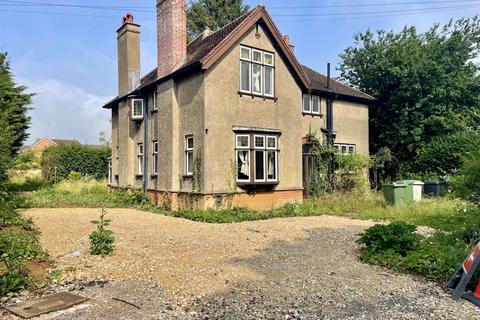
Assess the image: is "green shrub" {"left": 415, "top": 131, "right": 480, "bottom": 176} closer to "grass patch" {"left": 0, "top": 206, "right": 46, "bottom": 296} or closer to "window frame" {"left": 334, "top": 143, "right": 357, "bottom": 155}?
"window frame" {"left": 334, "top": 143, "right": 357, "bottom": 155}

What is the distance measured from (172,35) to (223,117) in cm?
461

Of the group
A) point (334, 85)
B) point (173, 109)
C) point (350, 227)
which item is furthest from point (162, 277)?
point (334, 85)

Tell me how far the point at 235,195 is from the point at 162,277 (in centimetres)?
889

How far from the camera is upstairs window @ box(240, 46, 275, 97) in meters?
16.0

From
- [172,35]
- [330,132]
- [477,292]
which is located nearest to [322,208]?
[330,132]

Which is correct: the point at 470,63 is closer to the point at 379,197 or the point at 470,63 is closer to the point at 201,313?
the point at 379,197

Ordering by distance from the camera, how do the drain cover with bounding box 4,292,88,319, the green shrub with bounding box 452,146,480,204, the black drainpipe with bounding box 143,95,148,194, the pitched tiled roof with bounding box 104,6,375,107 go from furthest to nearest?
1. the black drainpipe with bounding box 143,95,148,194
2. the pitched tiled roof with bounding box 104,6,375,107
3. the green shrub with bounding box 452,146,480,204
4. the drain cover with bounding box 4,292,88,319

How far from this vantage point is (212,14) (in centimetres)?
4122

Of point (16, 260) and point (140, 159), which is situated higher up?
point (140, 159)

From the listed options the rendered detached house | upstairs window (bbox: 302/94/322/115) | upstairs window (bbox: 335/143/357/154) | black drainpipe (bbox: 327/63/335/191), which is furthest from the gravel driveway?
upstairs window (bbox: 335/143/357/154)

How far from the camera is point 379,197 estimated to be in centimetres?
1836

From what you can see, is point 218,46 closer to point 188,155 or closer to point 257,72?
point 257,72

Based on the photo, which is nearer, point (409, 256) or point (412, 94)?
point (409, 256)

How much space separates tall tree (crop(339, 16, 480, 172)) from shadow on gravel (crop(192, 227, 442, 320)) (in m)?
18.4
